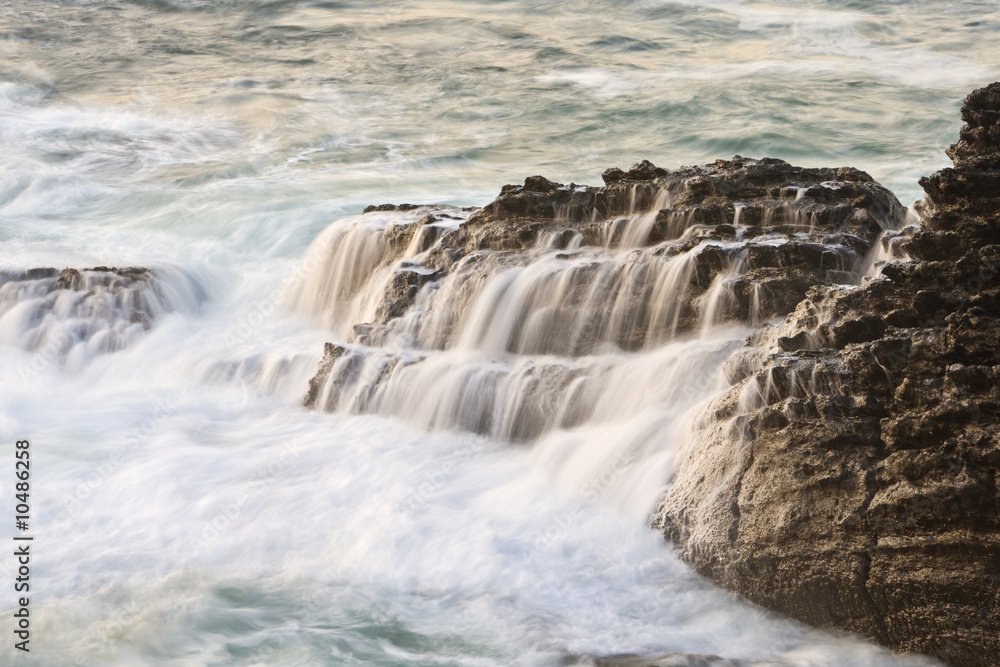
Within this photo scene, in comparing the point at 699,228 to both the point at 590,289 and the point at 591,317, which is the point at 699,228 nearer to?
the point at 590,289

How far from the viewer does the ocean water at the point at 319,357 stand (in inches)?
237

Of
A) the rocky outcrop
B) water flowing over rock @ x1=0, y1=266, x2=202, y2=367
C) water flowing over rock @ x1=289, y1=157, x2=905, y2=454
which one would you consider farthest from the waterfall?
water flowing over rock @ x1=0, y1=266, x2=202, y2=367

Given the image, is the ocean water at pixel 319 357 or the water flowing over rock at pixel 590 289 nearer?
the ocean water at pixel 319 357

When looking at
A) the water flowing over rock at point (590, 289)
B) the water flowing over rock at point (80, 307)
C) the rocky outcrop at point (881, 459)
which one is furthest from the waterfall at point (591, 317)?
the water flowing over rock at point (80, 307)

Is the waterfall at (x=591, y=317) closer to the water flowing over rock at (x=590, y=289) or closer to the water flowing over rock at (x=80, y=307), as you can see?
the water flowing over rock at (x=590, y=289)

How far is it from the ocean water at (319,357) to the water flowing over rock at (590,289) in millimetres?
60

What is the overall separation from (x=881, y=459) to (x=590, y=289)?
3.20 m

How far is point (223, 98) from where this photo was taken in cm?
2103

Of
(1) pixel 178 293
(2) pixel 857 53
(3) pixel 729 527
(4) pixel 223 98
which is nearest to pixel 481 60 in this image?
(4) pixel 223 98

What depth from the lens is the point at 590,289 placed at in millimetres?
8328

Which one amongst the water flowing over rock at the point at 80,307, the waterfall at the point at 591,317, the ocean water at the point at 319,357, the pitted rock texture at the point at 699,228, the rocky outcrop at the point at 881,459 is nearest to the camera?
the rocky outcrop at the point at 881,459

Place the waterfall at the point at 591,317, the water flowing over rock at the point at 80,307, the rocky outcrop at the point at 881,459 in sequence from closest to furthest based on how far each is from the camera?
the rocky outcrop at the point at 881,459
the waterfall at the point at 591,317
the water flowing over rock at the point at 80,307

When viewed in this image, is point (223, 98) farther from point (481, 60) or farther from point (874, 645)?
point (874, 645)

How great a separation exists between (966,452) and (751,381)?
1410mm
